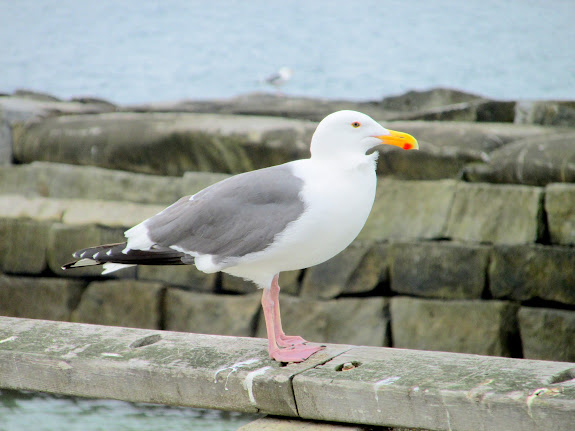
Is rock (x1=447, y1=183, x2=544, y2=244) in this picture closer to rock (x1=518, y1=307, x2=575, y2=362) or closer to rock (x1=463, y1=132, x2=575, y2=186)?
rock (x1=463, y1=132, x2=575, y2=186)

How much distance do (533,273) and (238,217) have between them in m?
2.07

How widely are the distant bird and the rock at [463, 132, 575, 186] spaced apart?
4882 millimetres

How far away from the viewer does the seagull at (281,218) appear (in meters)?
2.34

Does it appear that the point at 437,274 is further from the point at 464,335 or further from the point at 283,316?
the point at 283,316

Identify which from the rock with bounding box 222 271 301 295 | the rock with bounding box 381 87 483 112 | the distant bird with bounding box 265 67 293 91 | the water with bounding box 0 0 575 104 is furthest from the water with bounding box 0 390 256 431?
the water with bounding box 0 0 575 104

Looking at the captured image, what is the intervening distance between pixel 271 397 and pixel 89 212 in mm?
2624

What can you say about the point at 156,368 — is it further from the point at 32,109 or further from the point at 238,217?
the point at 32,109

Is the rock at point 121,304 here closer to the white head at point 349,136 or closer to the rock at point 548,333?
the rock at point 548,333

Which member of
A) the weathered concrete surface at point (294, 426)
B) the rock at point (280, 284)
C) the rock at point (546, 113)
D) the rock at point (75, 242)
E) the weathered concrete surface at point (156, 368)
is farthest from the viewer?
the rock at point (546, 113)

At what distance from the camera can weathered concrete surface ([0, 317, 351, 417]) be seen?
2.31m

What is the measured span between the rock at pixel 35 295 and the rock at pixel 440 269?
1883 millimetres

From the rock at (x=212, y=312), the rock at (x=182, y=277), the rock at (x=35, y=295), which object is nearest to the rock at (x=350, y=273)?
the rock at (x=212, y=312)

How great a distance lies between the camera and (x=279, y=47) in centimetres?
952

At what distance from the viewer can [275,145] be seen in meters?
4.43
